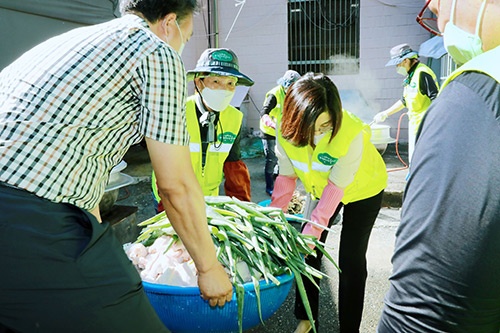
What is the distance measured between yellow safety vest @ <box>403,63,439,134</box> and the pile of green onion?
3.58 metres

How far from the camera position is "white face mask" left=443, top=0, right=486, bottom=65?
0.84m

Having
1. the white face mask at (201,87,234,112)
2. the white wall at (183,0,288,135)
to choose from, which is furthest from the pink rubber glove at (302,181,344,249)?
the white wall at (183,0,288,135)

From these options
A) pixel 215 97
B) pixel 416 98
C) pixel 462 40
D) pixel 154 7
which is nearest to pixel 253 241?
pixel 154 7

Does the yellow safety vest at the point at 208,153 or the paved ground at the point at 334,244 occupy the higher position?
the yellow safety vest at the point at 208,153

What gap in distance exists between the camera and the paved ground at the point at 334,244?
2.74m

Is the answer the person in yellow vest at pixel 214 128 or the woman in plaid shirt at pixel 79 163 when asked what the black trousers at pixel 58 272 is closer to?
the woman in plaid shirt at pixel 79 163

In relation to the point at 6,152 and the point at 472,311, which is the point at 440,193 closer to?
the point at 472,311

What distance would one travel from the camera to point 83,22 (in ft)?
11.4

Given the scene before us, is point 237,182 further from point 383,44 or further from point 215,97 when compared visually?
point 383,44

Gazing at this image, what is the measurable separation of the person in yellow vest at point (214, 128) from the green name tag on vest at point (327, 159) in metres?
0.59

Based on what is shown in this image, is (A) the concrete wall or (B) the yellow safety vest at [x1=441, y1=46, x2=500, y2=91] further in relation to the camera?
(A) the concrete wall

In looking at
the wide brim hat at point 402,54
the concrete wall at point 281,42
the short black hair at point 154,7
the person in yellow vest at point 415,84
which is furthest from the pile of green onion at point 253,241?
the concrete wall at point 281,42

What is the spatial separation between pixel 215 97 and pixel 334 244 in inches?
79.5

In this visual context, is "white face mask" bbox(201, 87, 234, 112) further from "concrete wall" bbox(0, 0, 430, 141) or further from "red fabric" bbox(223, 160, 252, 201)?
"concrete wall" bbox(0, 0, 430, 141)
